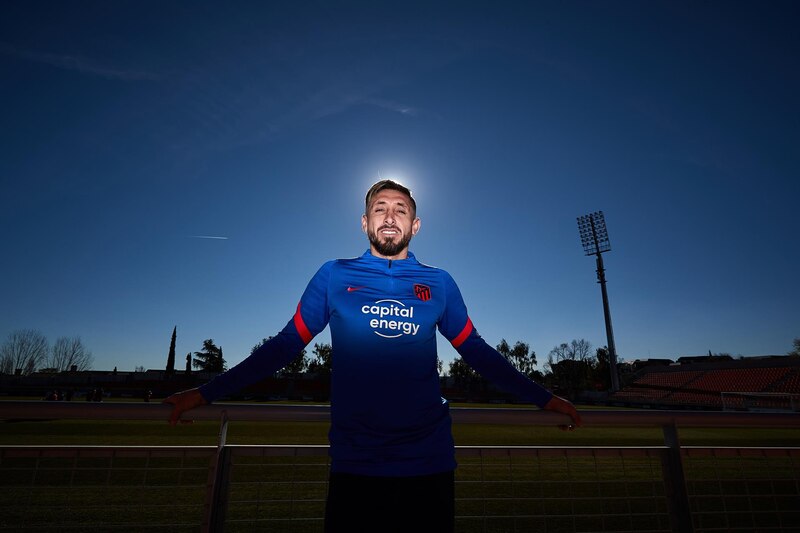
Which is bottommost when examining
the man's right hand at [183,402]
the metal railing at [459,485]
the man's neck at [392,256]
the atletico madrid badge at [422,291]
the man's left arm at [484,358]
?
the metal railing at [459,485]

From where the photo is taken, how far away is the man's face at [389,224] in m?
1.99

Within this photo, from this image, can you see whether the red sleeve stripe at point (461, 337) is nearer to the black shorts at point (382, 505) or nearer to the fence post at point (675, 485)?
the black shorts at point (382, 505)

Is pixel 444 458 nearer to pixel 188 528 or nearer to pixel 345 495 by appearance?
pixel 345 495

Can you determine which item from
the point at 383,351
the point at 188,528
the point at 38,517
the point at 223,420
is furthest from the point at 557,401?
the point at 38,517

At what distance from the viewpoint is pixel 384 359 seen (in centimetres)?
161

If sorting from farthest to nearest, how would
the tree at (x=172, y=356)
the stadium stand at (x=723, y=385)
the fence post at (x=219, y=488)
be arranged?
the tree at (x=172, y=356), the stadium stand at (x=723, y=385), the fence post at (x=219, y=488)

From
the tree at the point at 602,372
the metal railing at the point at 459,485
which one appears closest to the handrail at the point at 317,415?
the metal railing at the point at 459,485

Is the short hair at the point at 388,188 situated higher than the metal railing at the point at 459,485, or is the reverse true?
the short hair at the point at 388,188

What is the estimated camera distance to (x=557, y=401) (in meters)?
1.91

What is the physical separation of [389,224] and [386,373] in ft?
2.46

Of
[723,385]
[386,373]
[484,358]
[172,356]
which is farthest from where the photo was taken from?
[172,356]

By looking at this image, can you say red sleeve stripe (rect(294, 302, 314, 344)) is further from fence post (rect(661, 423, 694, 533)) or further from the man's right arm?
fence post (rect(661, 423, 694, 533))

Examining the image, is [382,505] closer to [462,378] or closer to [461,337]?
[461,337]

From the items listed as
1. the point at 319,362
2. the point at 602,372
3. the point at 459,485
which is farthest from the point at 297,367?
the point at 459,485
